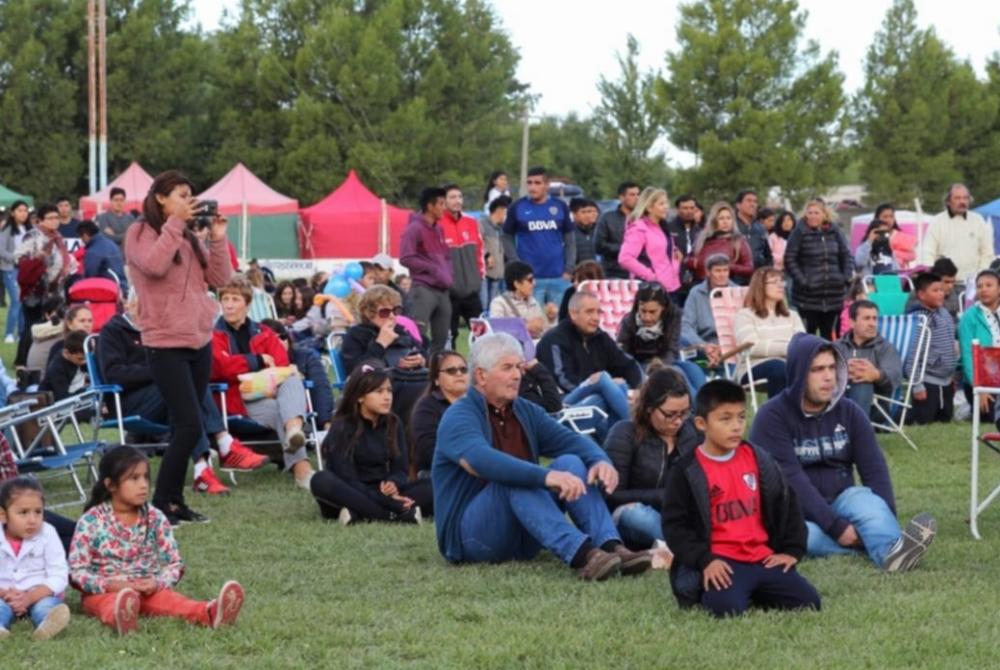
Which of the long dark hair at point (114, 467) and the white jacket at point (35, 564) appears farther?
the long dark hair at point (114, 467)

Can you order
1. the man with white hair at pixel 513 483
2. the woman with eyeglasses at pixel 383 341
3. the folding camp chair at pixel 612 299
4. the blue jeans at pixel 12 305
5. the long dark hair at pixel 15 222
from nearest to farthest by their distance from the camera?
the man with white hair at pixel 513 483 → the woman with eyeglasses at pixel 383 341 → the folding camp chair at pixel 612 299 → the long dark hair at pixel 15 222 → the blue jeans at pixel 12 305

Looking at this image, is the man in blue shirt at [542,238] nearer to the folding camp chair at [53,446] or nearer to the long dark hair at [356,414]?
the folding camp chair at [53,446]

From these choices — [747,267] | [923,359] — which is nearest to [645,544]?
[923,359]

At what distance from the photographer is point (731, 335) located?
42.0 feet

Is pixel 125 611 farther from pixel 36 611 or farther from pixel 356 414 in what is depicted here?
pixel 356 414

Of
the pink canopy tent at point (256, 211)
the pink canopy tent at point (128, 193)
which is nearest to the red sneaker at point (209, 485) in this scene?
the pink canopy tent at point (256, 211)

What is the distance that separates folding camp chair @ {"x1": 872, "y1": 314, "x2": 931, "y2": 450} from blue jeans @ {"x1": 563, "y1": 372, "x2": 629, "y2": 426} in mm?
2858

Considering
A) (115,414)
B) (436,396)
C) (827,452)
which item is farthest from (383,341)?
(827,452)

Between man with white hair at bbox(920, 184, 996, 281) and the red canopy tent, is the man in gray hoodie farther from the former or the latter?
the red canopy tent

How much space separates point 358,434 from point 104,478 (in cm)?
252

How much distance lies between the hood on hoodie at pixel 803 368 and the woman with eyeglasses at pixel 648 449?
48 cm

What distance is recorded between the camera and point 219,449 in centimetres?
1041

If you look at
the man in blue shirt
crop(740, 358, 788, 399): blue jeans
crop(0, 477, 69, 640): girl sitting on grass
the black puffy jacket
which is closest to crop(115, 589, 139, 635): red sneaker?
crop(0, 477, 69, 640): girl sitting on grass

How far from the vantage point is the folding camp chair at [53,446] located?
9117 mm
